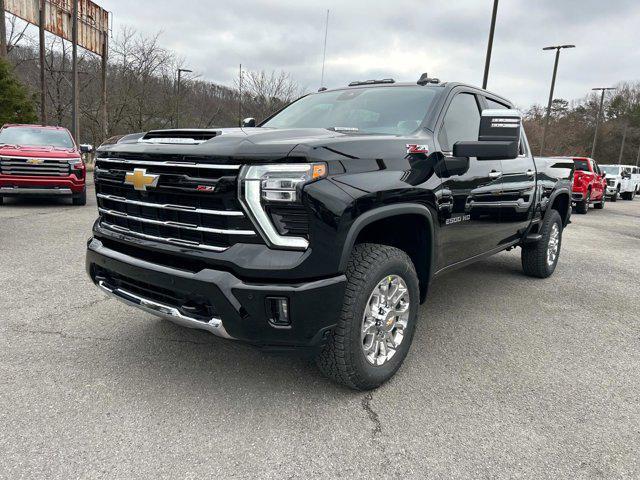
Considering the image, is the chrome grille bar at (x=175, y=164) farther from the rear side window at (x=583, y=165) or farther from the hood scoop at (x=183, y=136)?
the rear side window at (x=583, y=165)

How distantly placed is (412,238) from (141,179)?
1690 millimetres

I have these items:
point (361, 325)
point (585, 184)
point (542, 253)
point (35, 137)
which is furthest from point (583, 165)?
point (361, 325)

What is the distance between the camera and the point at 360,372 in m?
2.67

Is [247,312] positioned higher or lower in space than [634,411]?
higher

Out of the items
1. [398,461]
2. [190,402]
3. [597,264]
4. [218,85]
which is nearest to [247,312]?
[190,402]

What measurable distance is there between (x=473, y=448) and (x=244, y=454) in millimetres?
1084

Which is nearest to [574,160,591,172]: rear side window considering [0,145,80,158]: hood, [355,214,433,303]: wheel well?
[0,145,80,158]: hood

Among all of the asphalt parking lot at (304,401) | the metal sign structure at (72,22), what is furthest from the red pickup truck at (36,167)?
the metal sign structure at (72,22)

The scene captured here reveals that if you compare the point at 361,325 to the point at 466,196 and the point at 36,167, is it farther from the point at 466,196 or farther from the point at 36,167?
the point at 36,167

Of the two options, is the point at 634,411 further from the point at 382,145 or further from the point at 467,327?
the point at 382,145

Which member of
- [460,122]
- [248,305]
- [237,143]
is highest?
[460,122]

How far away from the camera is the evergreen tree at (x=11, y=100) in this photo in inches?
690

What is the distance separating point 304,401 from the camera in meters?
2.74

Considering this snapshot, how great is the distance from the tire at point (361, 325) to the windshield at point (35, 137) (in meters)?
9.62
